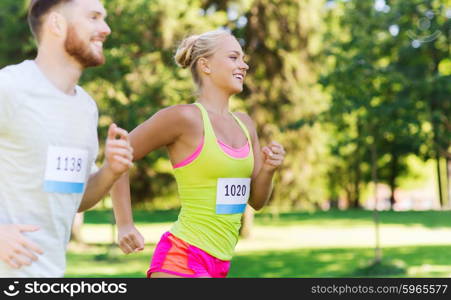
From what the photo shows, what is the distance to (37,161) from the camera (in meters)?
2.44

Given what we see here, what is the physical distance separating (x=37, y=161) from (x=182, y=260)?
3.21ft

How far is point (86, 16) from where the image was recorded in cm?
253

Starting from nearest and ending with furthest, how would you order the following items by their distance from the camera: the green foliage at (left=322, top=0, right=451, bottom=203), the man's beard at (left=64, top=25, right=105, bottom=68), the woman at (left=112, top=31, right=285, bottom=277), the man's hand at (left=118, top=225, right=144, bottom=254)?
1. the man's beard at (left=64, top=25, right=105, bottom=68)
2. the man's hand at (left=118, top=225, right=144, bottom=254)
3. the woman at (left=112, top=31, right=285, bottom=277)
4. the green foliage at (left=322, top=0, right=451, bottom=203)

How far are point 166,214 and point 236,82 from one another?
28253mm

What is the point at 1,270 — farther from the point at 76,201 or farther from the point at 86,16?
the point at 86,16

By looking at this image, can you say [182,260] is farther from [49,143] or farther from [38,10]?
[38,10]

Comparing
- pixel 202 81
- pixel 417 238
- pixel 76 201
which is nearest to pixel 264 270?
pixel 417 238

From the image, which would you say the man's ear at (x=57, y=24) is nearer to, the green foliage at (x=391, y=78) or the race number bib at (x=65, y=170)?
the race number bib at (x=65, y=170)

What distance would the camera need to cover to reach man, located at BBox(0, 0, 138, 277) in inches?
94.5

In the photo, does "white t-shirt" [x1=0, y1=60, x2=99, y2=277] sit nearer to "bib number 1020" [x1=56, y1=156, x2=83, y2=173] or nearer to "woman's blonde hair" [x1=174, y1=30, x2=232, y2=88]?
"bib number 1020" [x1=56, y1=156, x2=83, y2=173]

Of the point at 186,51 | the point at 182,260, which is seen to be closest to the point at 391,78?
the point at 186,51

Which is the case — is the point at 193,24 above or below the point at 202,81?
above

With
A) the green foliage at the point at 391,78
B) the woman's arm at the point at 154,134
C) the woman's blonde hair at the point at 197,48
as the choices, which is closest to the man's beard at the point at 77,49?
the woman's arm at the point at 154,134

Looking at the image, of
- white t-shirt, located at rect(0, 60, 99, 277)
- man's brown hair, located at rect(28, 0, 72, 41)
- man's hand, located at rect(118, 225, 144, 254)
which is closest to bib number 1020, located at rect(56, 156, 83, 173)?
white t-shirt, located at rect(0, 60, 99, 277)
